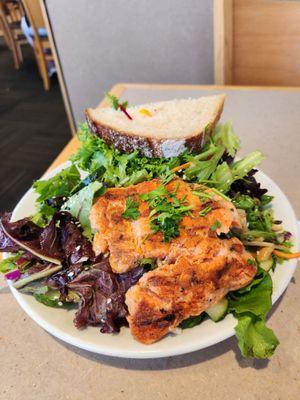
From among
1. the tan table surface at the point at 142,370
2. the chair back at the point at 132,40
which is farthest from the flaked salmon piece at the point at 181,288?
the chair back at the point at 132,40

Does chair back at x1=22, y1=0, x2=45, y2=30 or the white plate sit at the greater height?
chair back at x1=22, y1=0, x2=45, y2=30

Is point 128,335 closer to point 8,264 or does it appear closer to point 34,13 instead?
point 8,264

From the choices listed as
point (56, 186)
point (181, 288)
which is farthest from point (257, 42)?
point (181, 288)

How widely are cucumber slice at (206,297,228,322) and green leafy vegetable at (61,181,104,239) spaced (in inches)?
14.1

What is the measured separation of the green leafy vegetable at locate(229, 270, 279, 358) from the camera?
2.55ft

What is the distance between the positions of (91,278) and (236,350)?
359 millimetres

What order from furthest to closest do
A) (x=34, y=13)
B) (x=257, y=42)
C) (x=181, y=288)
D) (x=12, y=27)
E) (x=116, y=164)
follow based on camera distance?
(x=12, y=27)
(x=34, y=13)
(x=257, y=42)
(x=116, y=164)
(x=181, y=288)

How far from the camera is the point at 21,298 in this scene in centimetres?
88

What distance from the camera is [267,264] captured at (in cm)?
91

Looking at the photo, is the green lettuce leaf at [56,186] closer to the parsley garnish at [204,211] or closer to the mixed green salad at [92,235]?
the mixed green salad at [92,235]

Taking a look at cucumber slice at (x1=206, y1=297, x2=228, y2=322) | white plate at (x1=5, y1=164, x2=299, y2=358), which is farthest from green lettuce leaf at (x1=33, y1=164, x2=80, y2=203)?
cucumber slice at (x1=206, y1=297, x2=228, y2=322)

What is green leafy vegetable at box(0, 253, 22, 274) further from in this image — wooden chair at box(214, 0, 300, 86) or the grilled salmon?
wooden chair at box(214, 0, 300, 86)

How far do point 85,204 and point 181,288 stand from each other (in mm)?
348

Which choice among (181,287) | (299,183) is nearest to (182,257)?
(181,287)
